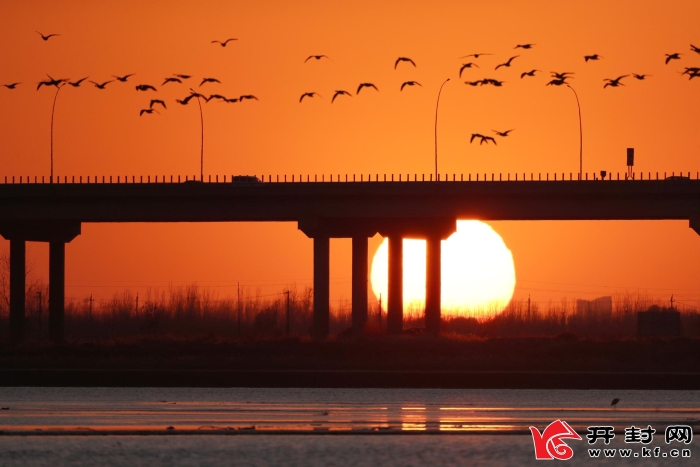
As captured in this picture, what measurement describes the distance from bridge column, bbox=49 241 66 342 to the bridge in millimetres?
871

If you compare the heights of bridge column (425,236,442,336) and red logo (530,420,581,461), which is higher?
bridge column (425,236,442,336)

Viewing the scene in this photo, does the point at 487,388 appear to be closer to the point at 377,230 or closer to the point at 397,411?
the point at 397,411

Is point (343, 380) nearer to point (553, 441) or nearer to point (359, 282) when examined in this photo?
point (553, 441)

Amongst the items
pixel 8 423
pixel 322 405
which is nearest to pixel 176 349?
pixel 322 405

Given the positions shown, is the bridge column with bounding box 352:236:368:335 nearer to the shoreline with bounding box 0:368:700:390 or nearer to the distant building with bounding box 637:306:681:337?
the distant building with bounding box 637:306:681:337

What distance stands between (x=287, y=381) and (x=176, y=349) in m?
22.4

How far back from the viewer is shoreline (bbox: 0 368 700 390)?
52125mm

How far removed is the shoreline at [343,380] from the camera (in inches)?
2052

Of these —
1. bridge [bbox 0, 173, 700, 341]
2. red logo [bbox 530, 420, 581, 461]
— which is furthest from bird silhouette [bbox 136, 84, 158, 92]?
red logo [bbox 530, 420, 581, 461]

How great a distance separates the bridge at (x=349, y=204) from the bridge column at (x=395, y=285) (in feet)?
8.00

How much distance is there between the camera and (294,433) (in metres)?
33.8

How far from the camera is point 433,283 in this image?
99375mm

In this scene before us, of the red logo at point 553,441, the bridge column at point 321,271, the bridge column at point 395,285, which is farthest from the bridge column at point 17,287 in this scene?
the red logo at point 553,441

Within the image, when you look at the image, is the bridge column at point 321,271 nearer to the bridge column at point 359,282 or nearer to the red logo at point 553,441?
the bridge column at point 359,282
